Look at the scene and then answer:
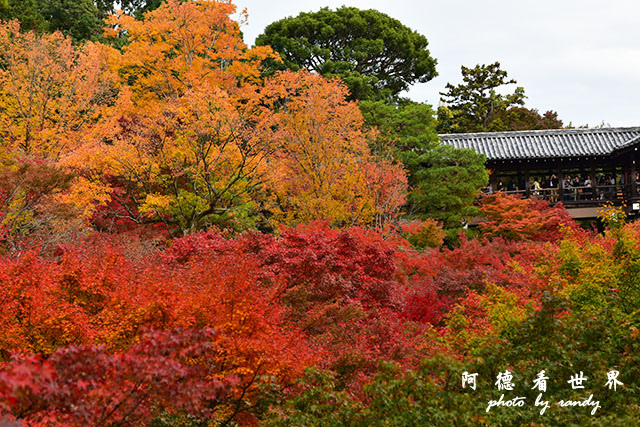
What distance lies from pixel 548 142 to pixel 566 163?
1.36m

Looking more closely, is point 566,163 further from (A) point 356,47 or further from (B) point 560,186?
(A) point 356,47

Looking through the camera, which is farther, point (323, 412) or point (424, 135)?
point (424, 135)

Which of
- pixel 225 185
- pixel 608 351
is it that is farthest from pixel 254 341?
pixel 225 185

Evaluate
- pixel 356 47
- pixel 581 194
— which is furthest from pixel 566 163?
pixel 356 47

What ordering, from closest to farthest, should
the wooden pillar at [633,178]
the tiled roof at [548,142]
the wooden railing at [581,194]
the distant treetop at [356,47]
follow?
the wooden pillar at [633,178] < the wooden railing at [581,194] < the tiled roof at [548,142] < the distant treetop at [356,47]

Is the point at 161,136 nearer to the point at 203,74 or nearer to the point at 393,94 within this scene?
the point at 203,74

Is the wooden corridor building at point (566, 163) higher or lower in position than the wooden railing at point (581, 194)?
higher

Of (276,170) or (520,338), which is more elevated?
(276,170)

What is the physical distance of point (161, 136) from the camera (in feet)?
52.7

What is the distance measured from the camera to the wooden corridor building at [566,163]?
26.2 m

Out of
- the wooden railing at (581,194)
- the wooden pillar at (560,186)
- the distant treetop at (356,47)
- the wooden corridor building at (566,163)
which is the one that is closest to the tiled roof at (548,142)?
the wooden corridor building at (566,163)

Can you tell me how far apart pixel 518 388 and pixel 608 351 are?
1344mm

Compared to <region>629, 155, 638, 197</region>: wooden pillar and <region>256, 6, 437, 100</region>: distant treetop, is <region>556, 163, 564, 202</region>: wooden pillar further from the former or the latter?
<region>256, 6, 437, 100</region>: distant treetop

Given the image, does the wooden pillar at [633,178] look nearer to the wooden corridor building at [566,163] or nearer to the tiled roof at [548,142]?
the wooden corridor building at [566,163]
